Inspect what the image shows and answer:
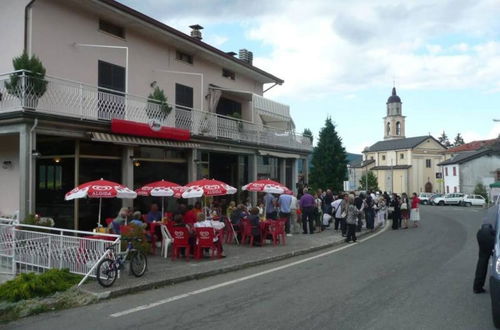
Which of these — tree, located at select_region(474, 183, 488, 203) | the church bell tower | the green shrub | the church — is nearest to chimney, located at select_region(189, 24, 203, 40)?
the green shrub

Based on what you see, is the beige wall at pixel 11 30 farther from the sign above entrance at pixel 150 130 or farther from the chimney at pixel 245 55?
the chimney at pixel 245 55

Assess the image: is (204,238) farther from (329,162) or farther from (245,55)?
(329,162)

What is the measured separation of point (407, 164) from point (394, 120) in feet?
62.6

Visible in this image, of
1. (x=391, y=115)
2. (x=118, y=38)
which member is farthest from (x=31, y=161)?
(x=391, y=115)

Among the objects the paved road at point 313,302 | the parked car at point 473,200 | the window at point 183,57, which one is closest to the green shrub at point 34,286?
the paved road at point 313,302

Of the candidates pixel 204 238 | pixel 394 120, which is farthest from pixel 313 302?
pixel 394 120

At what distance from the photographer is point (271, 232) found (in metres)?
15.0

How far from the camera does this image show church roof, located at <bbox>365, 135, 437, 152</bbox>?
98.3 m

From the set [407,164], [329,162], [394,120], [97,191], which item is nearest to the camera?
[97,191]

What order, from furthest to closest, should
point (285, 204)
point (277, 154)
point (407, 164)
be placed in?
point (407, 164), point (277, 154), point (285, 204)

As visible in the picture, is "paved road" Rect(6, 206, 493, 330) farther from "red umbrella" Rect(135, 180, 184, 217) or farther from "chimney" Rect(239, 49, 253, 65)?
"chimney" Rect(239, 49, 253, 65)

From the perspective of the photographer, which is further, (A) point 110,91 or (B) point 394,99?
(B) point 394,99

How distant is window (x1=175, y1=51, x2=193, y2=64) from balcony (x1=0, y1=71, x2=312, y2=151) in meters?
2.64

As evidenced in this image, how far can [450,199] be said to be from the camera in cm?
6234
